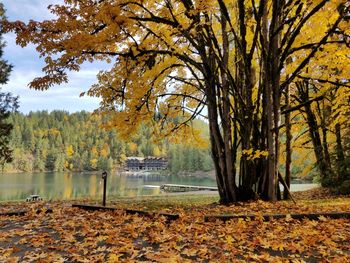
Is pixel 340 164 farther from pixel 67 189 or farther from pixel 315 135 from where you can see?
pixel 67 189

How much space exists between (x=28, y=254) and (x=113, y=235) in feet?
4.66

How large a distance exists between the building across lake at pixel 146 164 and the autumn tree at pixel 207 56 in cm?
17098

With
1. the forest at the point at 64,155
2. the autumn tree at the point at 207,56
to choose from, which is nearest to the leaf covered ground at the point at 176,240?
the autumn tree at the point at 207,56

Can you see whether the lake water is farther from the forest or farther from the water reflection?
the forest

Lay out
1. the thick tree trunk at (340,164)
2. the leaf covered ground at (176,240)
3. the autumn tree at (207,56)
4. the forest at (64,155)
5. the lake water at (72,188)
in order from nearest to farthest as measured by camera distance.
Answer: the leaf covered ground at (176,240) < the autumn tree at (207,56) < the thick tree trunk at (340,164) < the lake water at (72,188) < the forest at (64,155)

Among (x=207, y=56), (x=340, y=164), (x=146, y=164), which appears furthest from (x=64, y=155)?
(x=207, y=56)

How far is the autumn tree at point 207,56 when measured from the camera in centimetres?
916

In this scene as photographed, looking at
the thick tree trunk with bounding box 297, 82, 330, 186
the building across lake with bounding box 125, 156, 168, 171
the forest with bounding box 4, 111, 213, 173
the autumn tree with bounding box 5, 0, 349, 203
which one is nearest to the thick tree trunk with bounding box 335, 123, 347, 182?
the thick tree trunk with bounding box 297, 82, 330, 186

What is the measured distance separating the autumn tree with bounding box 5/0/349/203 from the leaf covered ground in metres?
3.61

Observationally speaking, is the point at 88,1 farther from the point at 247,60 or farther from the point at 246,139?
the point at 246,139

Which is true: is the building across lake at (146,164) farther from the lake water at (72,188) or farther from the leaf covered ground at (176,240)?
the leaf covered ground at (176,240)

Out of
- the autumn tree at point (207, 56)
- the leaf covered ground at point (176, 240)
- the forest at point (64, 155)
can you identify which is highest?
the forest at point (64, 155)

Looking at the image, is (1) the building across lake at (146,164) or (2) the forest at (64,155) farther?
(1) the building across lake at (146,164)

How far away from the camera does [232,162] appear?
11.5 metres
